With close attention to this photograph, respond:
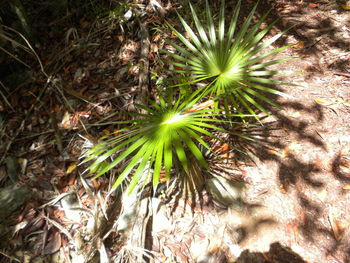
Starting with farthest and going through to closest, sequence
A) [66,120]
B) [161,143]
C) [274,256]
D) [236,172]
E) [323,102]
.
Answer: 1. [66,120]
2. [323,102]
3. [236,172]
4. [274,256]
5. [161,143]

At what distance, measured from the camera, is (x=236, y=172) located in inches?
77.3

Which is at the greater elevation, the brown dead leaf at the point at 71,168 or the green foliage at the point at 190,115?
the green foliage at the point at 190,115

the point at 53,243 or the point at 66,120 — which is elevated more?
the point at 66,120

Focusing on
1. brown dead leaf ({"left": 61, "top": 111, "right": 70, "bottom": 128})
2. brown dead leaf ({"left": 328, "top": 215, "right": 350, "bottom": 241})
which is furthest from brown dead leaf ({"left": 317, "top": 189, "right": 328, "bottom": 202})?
brown dead leaf ({"left": 61, "top": 111, "right": 70, "bottom": 128})

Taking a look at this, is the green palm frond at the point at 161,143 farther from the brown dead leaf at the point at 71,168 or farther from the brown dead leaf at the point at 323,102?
the brown dead leaf at the point at 323,102

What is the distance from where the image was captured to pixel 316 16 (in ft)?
9.21

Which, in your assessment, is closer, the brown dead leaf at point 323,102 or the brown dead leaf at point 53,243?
the brown dead leaf at point 53,243

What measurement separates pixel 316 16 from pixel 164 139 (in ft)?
8.65

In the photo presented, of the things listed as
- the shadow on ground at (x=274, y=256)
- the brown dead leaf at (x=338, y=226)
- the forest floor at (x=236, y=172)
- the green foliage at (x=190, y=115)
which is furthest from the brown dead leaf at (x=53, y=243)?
the brown dead leaf at (x=338, y=226)

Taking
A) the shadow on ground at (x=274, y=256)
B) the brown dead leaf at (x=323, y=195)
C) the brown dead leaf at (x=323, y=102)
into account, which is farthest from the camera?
→ the brown dead leaf at (x=323, y=102)

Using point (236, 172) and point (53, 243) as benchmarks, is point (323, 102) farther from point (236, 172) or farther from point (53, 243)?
point (53, 243)

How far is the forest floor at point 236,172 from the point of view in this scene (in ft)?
5.42

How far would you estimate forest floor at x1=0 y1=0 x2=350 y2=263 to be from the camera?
1651 millimetres

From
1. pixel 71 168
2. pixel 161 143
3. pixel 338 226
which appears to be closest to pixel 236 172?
pixel 338 226
